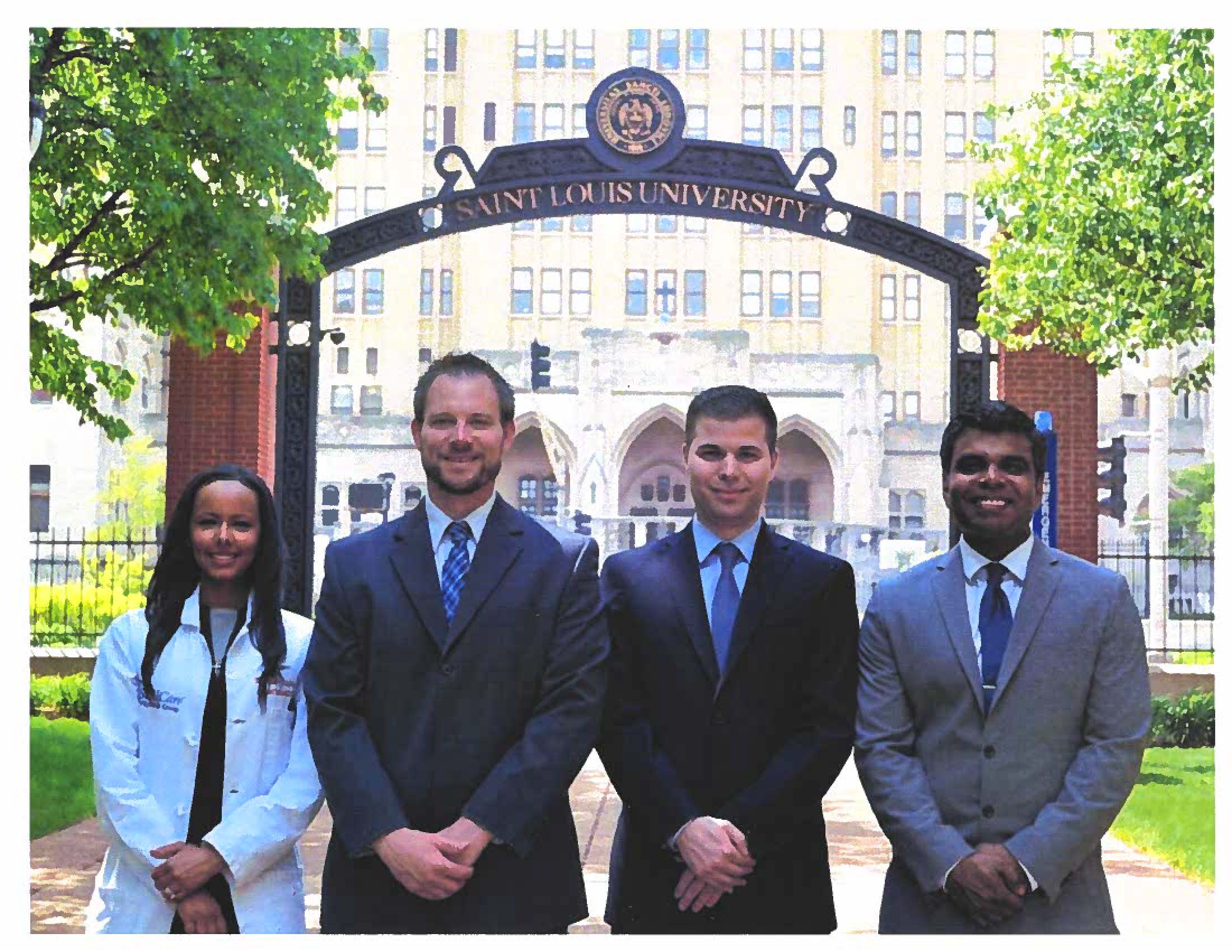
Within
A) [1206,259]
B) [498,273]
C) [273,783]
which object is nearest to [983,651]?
[273,783]

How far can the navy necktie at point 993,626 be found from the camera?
4309 mm

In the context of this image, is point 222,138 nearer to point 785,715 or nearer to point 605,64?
point 785,715

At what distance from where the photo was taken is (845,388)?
5838cm

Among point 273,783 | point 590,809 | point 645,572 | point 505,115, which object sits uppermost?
point 505,115

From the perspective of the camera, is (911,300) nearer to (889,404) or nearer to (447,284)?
(889,404)

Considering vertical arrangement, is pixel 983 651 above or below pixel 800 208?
below

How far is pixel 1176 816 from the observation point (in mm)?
10641

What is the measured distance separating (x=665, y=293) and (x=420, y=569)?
5887 cm

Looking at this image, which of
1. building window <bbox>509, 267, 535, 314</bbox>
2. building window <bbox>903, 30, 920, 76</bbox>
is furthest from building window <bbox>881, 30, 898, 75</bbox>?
building window <bbox>509, 267, 535, 314</bbox>

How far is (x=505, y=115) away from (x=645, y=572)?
60681 millimetres

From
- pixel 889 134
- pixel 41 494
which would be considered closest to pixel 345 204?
pixel 41 494

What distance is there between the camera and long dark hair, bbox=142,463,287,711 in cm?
441

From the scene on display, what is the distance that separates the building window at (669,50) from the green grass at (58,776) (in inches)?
2057

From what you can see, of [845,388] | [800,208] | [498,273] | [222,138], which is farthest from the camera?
[498,273]
